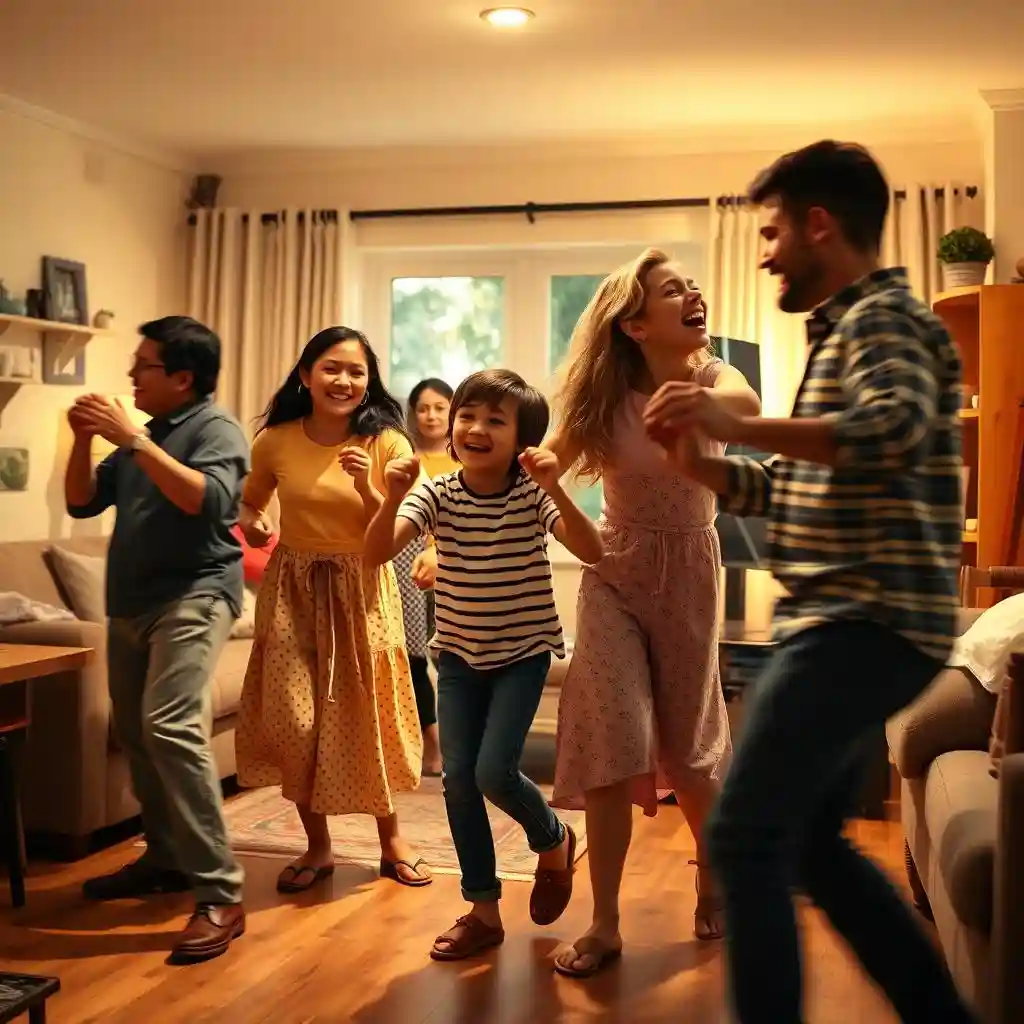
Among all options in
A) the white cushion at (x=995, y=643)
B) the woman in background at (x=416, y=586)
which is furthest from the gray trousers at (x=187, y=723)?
the white cushion at (x=995, y=643)

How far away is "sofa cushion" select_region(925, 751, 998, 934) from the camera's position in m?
2.11

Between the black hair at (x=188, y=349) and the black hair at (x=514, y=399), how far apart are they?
639 millimetres

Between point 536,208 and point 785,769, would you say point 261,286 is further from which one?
point 785,769

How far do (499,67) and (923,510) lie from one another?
3357mm

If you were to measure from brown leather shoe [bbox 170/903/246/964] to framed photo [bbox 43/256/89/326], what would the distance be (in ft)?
9.70

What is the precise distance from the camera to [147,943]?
3.01 metres

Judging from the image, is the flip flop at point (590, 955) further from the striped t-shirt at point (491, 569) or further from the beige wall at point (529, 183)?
the beige wall at point (529, 183)

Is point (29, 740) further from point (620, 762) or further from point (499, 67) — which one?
point (499, 67)

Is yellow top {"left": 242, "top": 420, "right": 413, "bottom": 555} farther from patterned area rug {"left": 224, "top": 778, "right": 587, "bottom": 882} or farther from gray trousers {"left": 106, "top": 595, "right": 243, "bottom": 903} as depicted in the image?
patterned area rug {"left": 224, "top": 778, "right": 587, "bottom": 882}

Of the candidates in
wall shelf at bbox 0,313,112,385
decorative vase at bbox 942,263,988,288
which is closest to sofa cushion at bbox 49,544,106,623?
wall shelf at bbox 0,313,112,385

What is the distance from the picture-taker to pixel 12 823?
132 inches

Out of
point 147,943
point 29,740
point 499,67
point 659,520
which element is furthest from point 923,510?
point 499,67

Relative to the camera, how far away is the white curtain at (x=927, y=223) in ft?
17.8

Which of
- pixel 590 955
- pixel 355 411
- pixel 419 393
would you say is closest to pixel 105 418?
pixel 355 411
